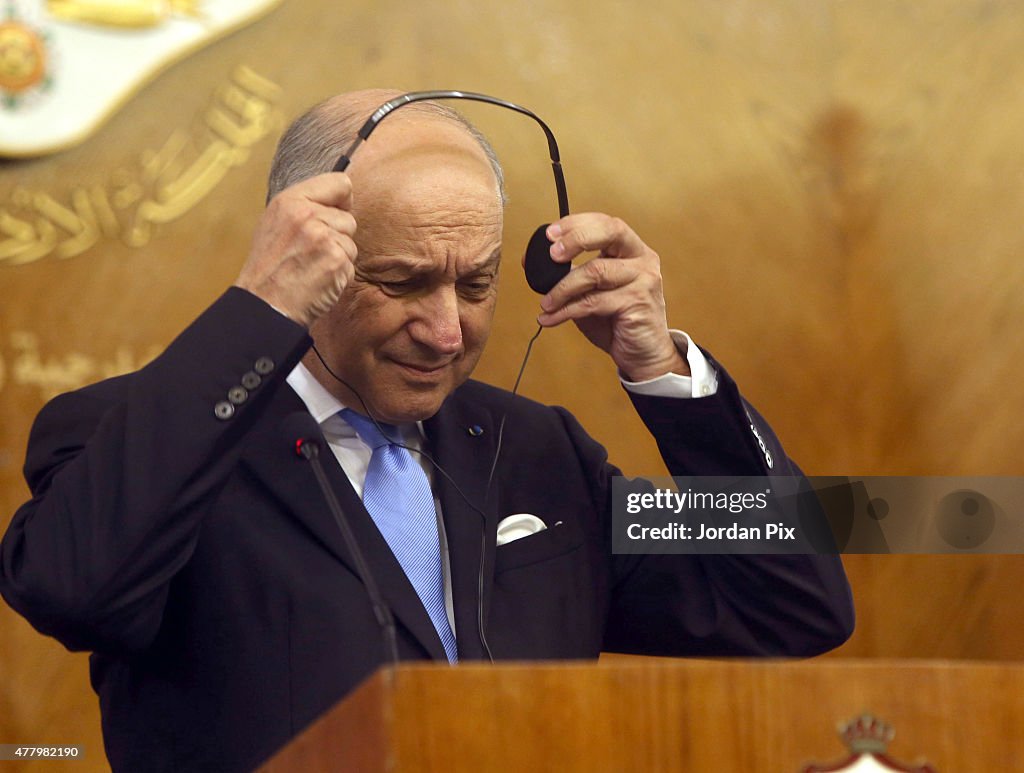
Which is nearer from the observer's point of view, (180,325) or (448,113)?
(448,113)

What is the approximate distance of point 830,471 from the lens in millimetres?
2959

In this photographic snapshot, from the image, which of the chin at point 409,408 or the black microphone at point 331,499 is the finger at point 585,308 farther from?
the black microphone at point 331,499

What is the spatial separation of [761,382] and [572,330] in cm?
42

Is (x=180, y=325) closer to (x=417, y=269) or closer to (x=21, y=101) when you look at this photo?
(x=21, y=101)

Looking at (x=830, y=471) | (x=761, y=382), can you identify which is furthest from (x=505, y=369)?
(x=830, y=471)

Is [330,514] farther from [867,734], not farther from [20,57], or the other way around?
[20,57]

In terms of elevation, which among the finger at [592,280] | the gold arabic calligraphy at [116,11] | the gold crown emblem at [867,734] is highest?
the gold arabic calligraphy at [116,11]

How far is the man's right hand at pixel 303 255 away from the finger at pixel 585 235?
0.36m

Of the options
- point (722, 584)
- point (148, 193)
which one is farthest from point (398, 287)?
point (148, 193)

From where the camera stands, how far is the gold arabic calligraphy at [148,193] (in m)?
2.68

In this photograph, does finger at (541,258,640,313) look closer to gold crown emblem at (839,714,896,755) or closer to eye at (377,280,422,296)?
eye at (377,280,422,296)

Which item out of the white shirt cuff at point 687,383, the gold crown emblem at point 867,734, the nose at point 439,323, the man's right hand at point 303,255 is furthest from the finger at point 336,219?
the gold crown emblem at point 867,734

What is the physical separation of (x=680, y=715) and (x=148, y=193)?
6.79 ft

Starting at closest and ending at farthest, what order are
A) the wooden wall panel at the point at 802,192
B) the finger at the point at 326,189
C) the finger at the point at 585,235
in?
the finger at the point at 326,189 < the finger at the point at 585,235 < the wooden wall panel at the point at 802,192
